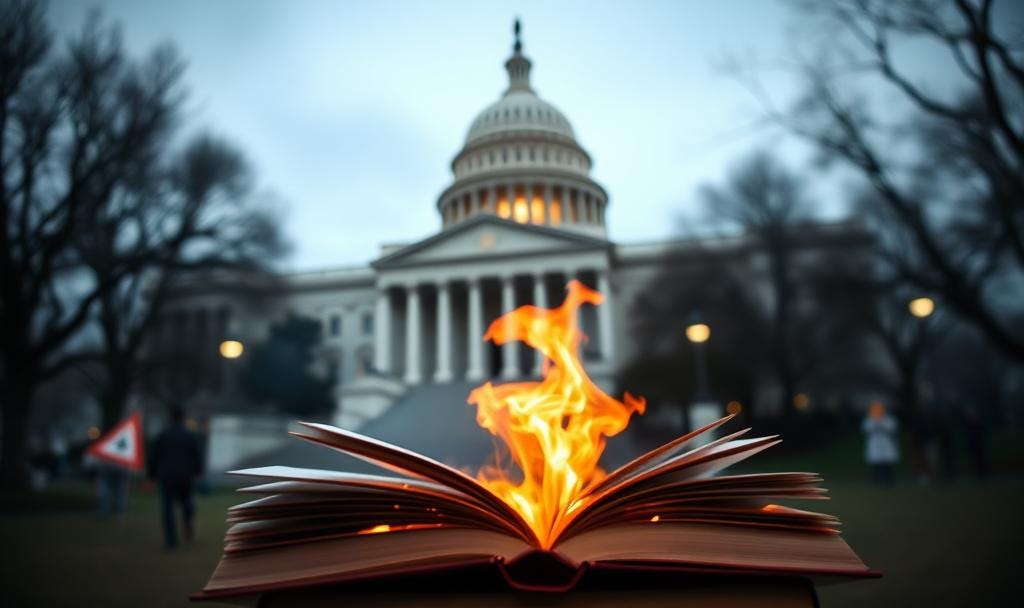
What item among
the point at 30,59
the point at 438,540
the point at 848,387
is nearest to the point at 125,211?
the point at 30,59

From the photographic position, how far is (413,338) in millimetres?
40875

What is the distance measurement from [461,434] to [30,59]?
17.1 m

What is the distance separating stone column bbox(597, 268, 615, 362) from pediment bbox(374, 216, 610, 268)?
214cm

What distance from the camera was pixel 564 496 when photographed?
2162mm

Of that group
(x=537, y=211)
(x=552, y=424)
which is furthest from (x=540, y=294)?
(x=552, y=424)

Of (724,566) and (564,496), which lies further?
(564,496)

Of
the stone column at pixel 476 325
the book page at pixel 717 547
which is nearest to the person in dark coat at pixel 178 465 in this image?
the book page at pixel 717 547

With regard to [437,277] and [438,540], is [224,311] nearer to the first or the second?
[437,277]

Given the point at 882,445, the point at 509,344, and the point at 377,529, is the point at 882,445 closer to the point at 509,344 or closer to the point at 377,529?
the point at 377,529

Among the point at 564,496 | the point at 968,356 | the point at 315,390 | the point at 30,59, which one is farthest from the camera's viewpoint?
the point at 968,356

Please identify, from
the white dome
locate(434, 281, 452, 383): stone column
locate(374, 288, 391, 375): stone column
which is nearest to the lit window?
the white dome

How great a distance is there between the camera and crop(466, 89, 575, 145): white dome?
190 ft

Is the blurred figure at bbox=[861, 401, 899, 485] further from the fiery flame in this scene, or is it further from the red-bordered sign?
the red-bordered sign

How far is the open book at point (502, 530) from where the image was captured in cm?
153
